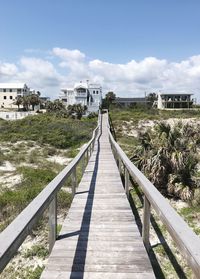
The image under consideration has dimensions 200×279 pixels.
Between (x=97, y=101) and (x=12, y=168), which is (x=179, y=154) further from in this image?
(x=97, y=101)

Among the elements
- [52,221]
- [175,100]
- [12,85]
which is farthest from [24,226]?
[12,85]

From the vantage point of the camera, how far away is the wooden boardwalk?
365cm

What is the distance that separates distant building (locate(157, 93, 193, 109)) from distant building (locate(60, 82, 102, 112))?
19037 mm

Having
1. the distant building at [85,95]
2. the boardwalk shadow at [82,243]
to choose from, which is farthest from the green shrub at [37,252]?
the distant building at [85,95]

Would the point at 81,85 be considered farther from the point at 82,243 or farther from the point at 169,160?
the point at 82,243

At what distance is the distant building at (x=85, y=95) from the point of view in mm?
73000

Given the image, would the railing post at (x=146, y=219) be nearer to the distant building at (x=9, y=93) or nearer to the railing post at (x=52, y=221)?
the railing post at (x=52, y=221)

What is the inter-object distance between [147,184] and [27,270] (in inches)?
128

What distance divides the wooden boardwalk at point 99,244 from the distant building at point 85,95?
64.7 m

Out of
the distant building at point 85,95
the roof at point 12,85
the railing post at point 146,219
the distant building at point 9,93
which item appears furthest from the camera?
the roof at point 12,85

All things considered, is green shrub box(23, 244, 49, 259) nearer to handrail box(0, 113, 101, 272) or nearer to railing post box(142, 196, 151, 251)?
handrail box(0, 113, 101, 272)

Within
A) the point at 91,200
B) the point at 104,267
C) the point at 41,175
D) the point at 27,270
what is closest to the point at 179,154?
the point at 41,175

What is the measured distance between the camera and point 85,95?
7306 cm

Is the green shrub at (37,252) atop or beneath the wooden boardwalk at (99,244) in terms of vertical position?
beneath
